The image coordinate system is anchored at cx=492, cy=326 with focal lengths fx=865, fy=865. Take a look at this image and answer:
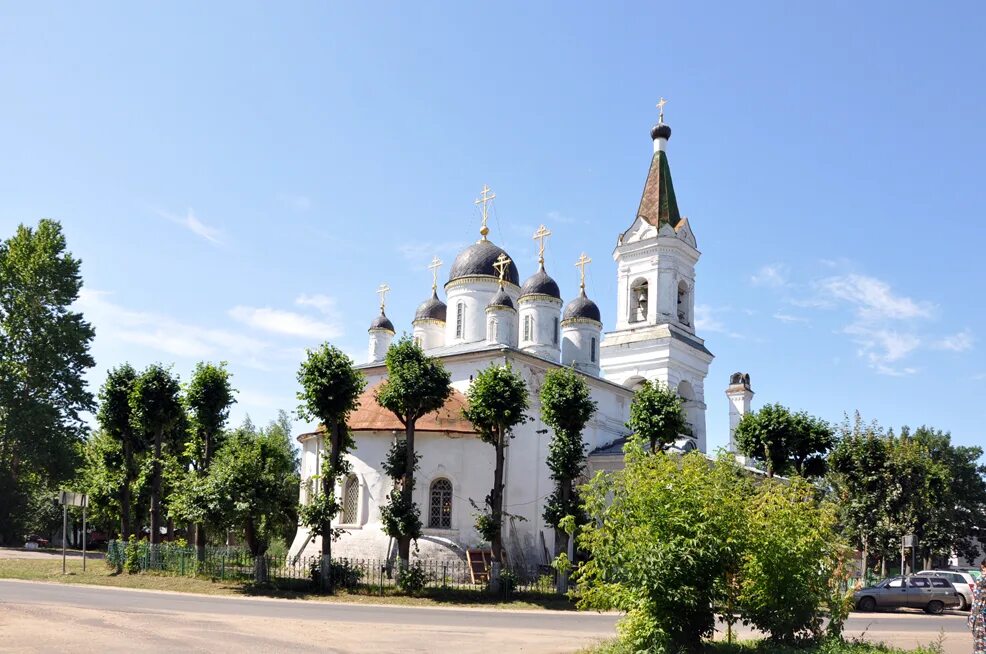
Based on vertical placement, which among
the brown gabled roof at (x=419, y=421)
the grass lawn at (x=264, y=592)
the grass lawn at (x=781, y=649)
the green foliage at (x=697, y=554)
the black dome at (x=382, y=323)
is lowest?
the grass lawn at (x=264, y=592)

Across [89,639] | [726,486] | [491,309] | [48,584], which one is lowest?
[48,584]

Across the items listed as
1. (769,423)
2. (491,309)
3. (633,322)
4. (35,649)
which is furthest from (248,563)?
(633,322)

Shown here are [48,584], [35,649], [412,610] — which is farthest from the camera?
[48,584]

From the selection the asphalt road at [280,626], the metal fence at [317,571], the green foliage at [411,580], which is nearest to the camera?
the asphalt road at [280,626]

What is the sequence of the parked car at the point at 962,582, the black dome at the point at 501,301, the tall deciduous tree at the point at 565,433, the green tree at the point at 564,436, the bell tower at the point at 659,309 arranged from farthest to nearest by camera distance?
the bell tower at the point at 659,309 → the black dome at the point at 501,301 → the tall deciduous tree at the point at 565,433 → the green tree at the point at 564,436 → the parked car at the point at 962,582

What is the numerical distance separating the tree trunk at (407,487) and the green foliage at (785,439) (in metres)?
15.1

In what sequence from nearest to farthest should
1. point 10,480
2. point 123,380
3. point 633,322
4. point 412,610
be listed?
1. point 412,610
2. point 123,380
3. point 10,480
4. point 633,322

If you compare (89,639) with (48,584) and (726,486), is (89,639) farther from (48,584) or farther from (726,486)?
(48,584)

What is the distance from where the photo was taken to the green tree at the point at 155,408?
109 feet

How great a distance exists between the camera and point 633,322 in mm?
50312

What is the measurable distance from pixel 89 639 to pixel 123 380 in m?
22.1

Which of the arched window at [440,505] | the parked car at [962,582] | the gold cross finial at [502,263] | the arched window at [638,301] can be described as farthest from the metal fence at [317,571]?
the arched window at [638,301]

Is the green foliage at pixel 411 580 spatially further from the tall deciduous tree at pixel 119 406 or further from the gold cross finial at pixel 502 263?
the gold cross finial at pixel 502 263

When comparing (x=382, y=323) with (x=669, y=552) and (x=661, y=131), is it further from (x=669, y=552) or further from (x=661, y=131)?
(x=669, y=552)
